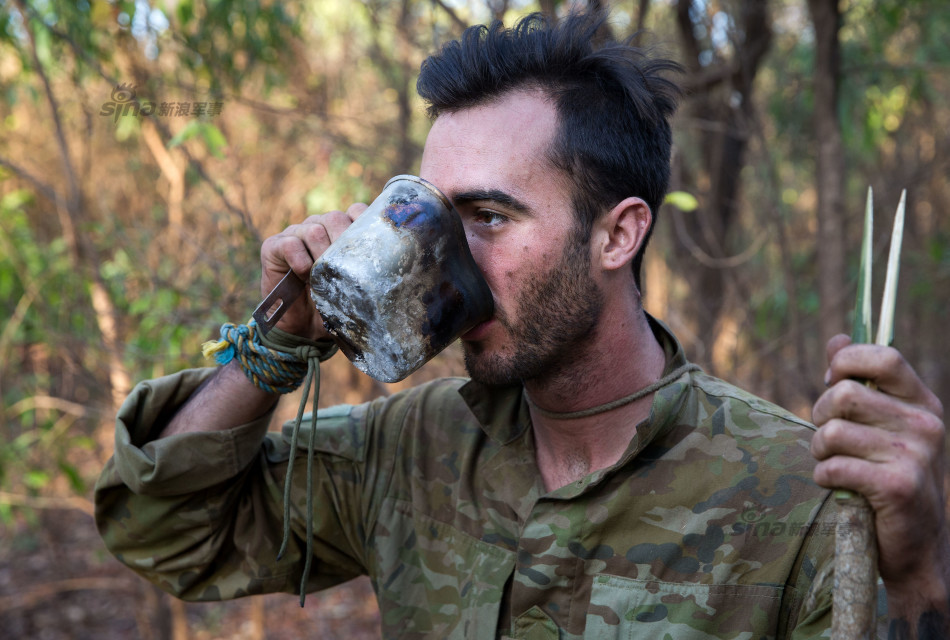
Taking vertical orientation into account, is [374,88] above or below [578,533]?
above

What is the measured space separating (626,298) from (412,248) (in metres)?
0.56

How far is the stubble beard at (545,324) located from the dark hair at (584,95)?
0.30 feet

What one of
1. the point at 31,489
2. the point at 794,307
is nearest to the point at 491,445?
the point at 794,307

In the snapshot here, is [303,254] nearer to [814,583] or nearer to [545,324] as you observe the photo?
[545,324]

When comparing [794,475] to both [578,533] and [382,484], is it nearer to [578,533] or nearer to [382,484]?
[578,533]

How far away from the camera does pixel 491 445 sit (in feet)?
6.38


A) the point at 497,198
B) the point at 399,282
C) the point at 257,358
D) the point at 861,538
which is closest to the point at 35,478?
the point at 257,358

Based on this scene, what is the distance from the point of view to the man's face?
169cm

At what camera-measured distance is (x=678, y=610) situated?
151 centimetres

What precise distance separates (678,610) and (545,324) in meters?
0.61

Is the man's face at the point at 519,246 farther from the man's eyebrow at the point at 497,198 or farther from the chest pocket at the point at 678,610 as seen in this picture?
the chest pocket at the point at 678,610

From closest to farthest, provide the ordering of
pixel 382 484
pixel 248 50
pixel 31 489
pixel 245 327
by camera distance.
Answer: pixel 245 327, pixel 382 484, pixel 31 489, pixel 248 50

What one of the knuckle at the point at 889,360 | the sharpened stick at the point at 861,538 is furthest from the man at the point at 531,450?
the knuckle at the point at 889,360

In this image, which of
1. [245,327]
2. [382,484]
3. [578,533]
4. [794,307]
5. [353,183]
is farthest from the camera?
[353,183]
